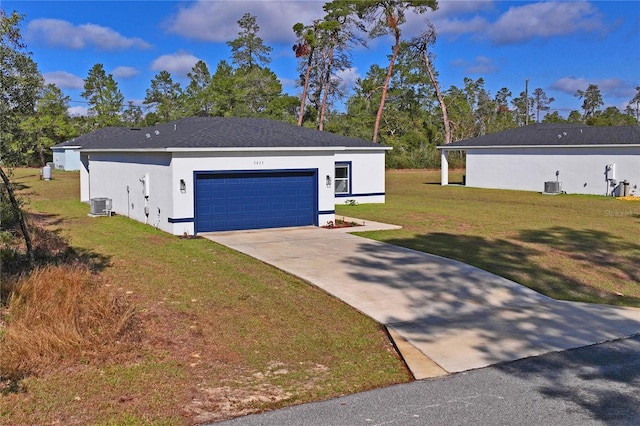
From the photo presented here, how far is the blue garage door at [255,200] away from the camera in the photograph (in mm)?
18812

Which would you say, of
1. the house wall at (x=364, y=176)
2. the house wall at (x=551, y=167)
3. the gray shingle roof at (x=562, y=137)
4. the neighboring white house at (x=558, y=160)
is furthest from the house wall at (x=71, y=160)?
the house wall at (x=364, y=176)

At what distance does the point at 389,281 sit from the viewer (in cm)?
1252

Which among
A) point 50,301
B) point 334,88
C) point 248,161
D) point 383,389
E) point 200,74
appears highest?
point 200,74

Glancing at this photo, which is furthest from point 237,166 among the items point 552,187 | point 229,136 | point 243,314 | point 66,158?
point 66,158

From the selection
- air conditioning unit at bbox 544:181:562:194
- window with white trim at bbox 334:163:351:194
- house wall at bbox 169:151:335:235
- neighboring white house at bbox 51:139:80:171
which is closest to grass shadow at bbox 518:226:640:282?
house wall at bbox 169:151:335:235

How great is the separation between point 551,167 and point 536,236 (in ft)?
57.9

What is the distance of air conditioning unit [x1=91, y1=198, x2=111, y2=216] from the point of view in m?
23.1

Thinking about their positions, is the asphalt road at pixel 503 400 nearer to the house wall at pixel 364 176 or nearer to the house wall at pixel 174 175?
the house wall at pixel 174 175

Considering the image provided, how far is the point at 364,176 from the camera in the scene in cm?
2819

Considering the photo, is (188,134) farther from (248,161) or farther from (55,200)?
(55,200)

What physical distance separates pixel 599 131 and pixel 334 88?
21.1 meters

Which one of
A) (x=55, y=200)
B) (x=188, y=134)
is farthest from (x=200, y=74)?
(x=188, y=134)

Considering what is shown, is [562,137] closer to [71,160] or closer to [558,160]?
[558,160]

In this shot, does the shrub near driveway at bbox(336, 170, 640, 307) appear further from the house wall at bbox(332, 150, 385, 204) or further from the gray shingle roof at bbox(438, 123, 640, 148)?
the gray shingle roof at bbox(438, 123, 640, 148)
